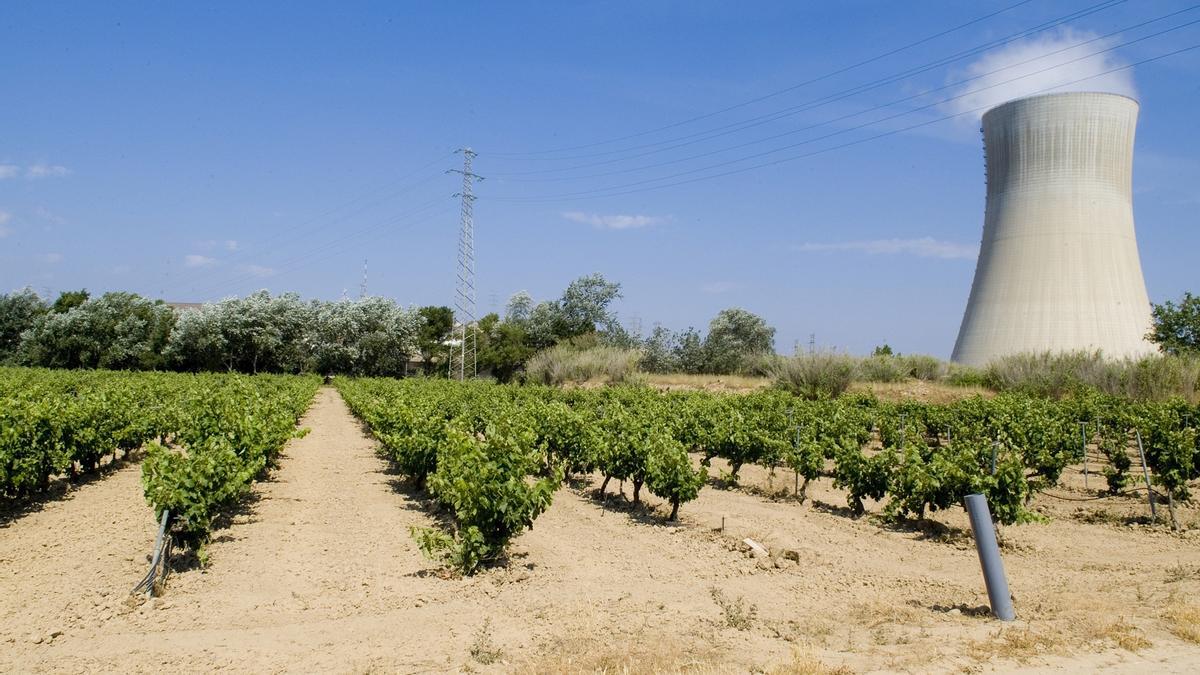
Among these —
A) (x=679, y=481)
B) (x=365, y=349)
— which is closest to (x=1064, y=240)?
(x=679, y=481)

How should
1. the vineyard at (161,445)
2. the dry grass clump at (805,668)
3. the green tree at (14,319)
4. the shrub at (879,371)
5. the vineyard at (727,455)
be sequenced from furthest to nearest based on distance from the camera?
the green tree at (14,319) < the shrub at (879,371) < the vineyard at (727,455) < the vineyard at (161,445) < the dry grass clump at (805,668)

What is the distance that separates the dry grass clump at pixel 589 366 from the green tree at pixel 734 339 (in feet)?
41.3

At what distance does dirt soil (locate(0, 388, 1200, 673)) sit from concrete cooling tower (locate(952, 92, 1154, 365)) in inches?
867

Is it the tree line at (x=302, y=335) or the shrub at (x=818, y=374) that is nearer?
the shrub at (x=818, y=374)

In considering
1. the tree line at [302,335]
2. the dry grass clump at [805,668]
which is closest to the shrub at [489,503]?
the dry grass clump at [805,668]

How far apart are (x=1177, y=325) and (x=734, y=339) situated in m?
25.7

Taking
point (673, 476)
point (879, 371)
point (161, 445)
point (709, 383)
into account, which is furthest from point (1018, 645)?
point (709, 383)

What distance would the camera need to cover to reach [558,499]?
38.5 feet

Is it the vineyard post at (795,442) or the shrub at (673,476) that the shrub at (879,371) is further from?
the shrub at (673,476)

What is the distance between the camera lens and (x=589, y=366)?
39.2 meters

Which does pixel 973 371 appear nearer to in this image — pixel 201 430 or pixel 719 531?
pixel 719 531

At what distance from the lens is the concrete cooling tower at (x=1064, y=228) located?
2873cm

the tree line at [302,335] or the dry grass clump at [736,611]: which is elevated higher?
the tree line at [302,335]

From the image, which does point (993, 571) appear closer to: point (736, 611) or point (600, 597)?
point (736, 611)
